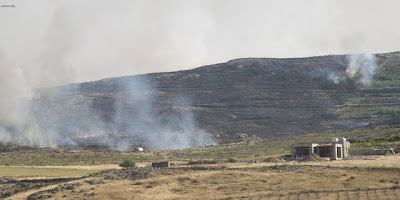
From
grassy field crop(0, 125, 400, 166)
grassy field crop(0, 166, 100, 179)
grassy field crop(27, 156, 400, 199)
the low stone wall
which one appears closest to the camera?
grassy field crop(27, 156, 400, 199)

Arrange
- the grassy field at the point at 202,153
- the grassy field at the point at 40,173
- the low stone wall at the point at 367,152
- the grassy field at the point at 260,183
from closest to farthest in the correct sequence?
the grassy field at the point at 260,183, the grassy field at the point at 40,173, the low stone wall at the point at 367,152, the grassy field at the point at 202,153

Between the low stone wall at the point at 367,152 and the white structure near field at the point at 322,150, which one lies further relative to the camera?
the white structure near field at the point at 322,150

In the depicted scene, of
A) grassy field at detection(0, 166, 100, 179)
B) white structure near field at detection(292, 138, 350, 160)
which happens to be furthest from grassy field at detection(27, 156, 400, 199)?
grassy field at detection(0, 166, 100, 179)

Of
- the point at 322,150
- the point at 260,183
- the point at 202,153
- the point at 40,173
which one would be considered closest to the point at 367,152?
the point at 322,150

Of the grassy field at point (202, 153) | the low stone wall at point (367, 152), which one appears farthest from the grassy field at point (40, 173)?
the low stone wall at point (367, 152)

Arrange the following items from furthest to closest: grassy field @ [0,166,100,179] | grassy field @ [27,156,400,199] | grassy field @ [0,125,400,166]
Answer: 1. grassy field @ [0,125,400,166]
2. grassy field @ [0,166,100,179]
3. grassy field @ [27,156,400,199]

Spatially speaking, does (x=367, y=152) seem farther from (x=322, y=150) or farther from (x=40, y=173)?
(x=40, y=173)

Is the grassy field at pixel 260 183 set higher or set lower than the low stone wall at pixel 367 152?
lower

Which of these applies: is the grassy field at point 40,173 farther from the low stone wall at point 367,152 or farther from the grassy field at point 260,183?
the low stone wall at point 367,152

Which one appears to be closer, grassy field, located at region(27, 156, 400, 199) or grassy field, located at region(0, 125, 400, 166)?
grassy field, located at region(27, 156, 400, 199)

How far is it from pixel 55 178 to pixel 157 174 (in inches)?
831

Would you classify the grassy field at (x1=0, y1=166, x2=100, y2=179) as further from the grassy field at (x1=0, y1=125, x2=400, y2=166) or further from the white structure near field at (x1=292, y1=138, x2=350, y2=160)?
the white structure near field at (x1=292, y1=138, x2=350, y2=160)

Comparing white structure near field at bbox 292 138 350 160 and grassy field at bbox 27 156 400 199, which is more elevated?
white structure near field at bbox 292 138 350 160

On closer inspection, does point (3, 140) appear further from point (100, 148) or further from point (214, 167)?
point (214, 167)
